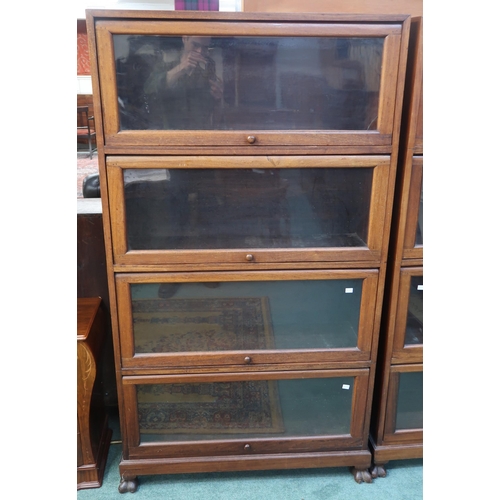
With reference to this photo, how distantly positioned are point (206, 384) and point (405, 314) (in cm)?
51

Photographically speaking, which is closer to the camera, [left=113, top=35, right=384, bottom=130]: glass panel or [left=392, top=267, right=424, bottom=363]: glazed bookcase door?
[left=113, top=35, right=384, bottom=130]: glass panel

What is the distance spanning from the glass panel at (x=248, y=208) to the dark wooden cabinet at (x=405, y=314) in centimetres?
9

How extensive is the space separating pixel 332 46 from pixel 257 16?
16 cm

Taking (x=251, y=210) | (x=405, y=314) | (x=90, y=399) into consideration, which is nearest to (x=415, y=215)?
(x=405, y=314)

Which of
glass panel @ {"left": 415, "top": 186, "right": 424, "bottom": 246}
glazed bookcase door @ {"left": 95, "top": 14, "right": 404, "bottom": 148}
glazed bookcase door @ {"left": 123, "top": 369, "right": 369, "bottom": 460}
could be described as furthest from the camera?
glazed bookcase door @ {"left": 123, "top": 369, "right": 369, "bottom": 460}

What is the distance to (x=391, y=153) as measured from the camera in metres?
0.95

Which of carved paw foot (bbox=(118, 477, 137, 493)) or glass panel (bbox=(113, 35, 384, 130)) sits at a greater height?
glass panel (bbox=(113, 35, 384, 130))

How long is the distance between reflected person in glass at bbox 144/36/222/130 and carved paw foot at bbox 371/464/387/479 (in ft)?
3.12

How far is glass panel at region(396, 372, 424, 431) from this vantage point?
115cm

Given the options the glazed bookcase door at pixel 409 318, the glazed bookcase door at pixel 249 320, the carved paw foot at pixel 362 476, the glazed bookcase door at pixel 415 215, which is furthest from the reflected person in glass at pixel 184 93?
the carved paw foot at pixel 362 476

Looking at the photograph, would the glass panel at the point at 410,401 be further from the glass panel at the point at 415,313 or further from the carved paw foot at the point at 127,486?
the carved paw foot at the point at 127,486

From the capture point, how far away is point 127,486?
1.12 metres

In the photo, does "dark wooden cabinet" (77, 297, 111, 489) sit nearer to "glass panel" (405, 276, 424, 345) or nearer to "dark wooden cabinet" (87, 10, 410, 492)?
"dark wooden cabinet" (87, 10, 410, 492)

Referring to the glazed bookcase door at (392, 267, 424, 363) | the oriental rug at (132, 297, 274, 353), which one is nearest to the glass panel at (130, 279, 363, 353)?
the oriental rug at (132, 297, 274, 353)
